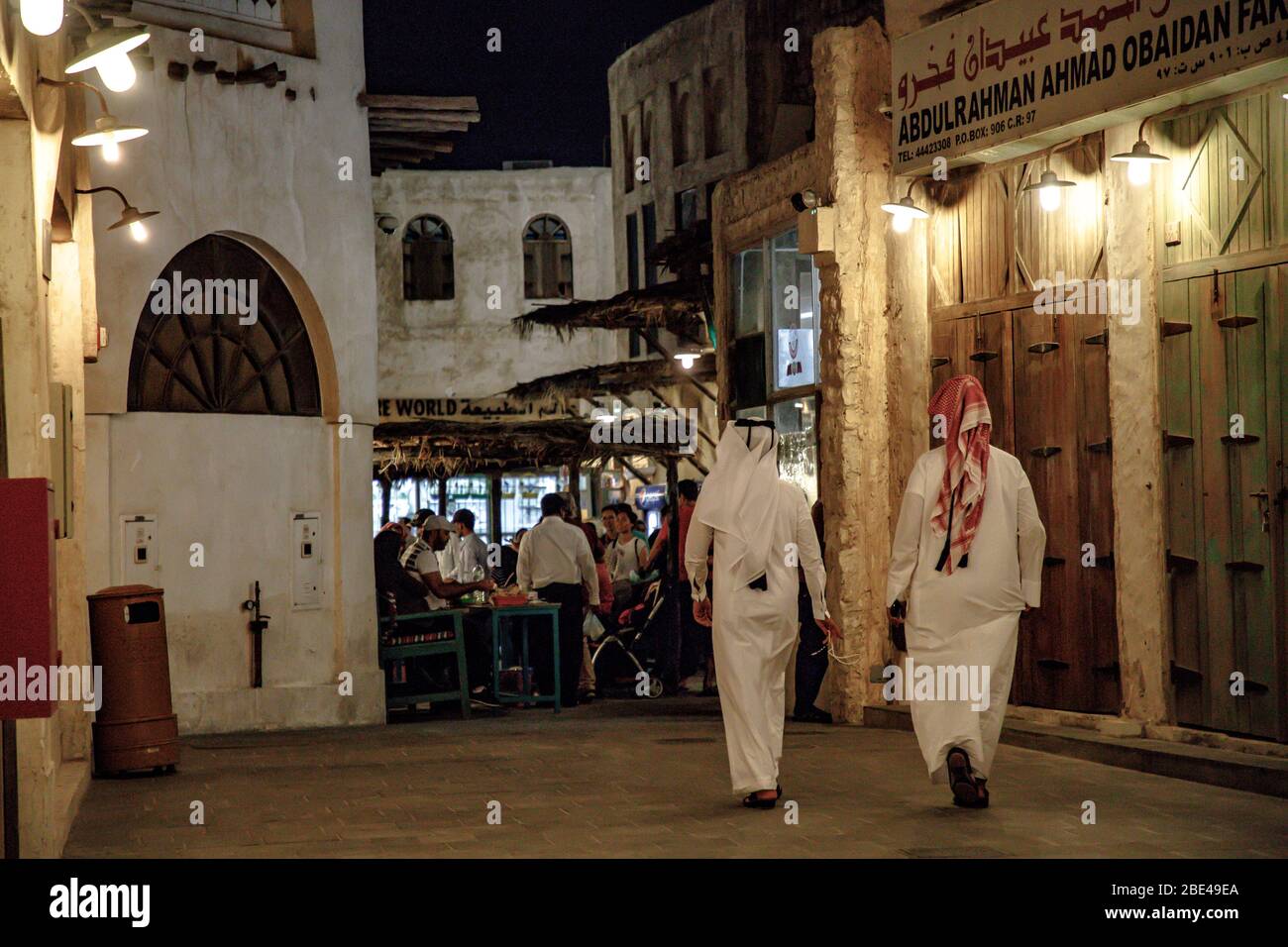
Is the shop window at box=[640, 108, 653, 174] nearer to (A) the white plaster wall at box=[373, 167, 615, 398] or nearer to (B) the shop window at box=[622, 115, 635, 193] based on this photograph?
(B) the shop window at box=[622, 115, 635, 193]

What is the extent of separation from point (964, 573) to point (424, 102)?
29.4 feet

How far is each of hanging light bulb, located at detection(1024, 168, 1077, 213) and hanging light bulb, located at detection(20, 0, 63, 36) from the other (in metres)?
7.12

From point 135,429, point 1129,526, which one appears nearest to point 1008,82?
point 1129,526

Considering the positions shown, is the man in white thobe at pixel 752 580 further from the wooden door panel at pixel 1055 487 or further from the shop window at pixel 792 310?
the shop window at pixel 792 310

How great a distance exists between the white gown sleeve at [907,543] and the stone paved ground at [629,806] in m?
1.15

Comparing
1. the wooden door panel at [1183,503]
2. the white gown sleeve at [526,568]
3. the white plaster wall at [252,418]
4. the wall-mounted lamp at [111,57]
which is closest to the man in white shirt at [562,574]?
the white gown sleeve at [526,568]

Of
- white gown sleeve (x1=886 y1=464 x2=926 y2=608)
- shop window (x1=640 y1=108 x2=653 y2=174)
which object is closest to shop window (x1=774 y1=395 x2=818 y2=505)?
white gown sleeve (x1=886 y1=464 x2=926 y2=608)

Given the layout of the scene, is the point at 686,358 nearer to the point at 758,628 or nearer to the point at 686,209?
the point at 686,209

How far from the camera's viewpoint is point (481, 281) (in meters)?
35.8

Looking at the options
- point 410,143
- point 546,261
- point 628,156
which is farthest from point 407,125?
point 546,261

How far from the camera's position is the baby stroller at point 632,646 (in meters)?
17.7

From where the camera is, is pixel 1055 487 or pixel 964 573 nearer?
pixel 964 573
